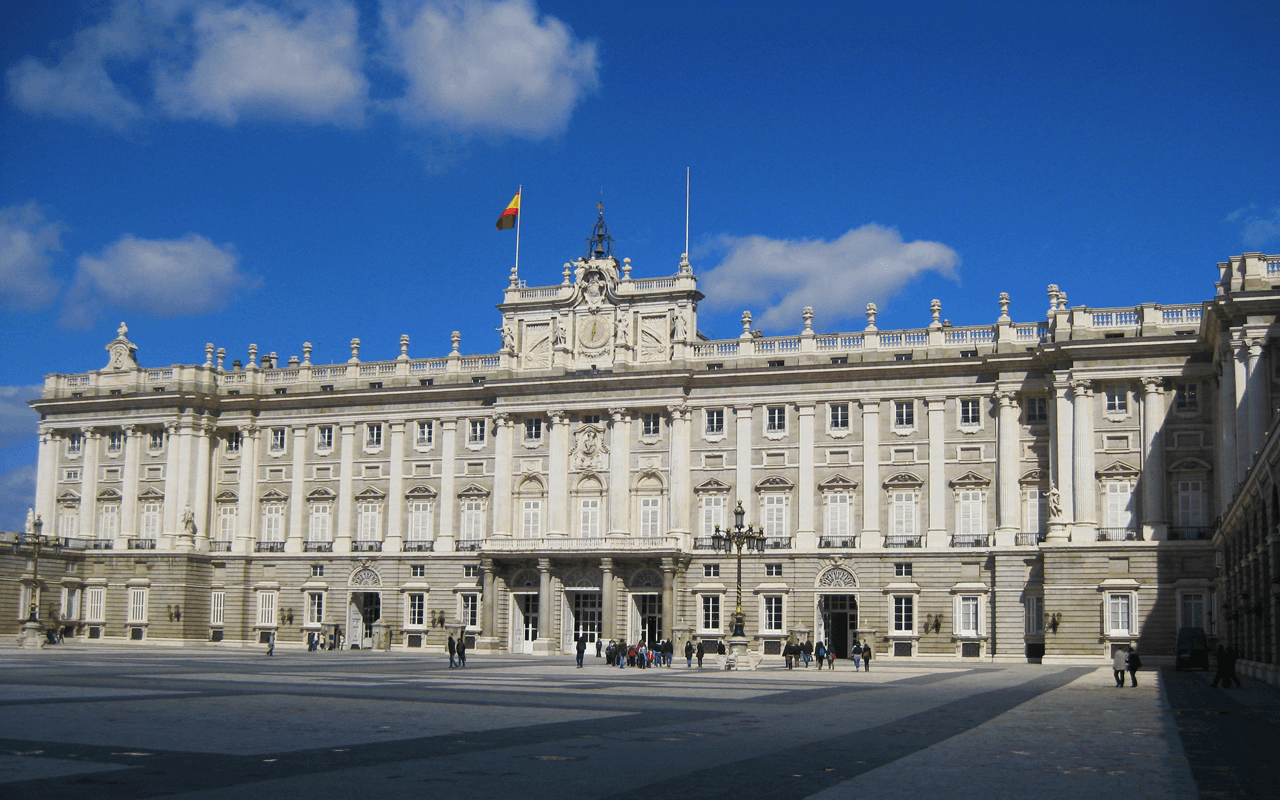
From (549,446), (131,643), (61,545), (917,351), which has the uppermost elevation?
(917,351)

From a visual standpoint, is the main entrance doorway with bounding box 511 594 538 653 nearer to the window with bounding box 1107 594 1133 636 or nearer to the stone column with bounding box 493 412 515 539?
the stone column with bounding box 493 412 515 539

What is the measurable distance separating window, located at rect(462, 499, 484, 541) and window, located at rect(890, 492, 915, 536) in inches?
846

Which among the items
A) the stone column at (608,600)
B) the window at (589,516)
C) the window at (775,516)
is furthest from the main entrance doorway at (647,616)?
the window at (775,516)

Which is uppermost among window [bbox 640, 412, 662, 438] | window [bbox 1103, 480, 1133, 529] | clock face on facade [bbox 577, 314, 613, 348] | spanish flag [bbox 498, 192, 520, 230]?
spanish flag [bbox 498, 192, 520, 230]

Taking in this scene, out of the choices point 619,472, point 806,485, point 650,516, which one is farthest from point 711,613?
point 619,472

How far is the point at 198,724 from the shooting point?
20.8m

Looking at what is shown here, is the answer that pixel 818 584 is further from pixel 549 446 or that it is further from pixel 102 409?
pixel 102 409

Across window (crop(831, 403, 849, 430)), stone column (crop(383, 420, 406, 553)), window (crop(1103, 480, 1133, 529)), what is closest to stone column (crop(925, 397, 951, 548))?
window (crop(831, 403, 849, 430))

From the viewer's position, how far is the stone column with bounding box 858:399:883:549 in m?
61.5

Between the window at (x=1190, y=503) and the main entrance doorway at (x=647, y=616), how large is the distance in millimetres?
24068

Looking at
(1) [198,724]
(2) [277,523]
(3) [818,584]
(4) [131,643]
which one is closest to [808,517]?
(3) [818,584]

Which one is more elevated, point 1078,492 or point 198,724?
point 1078,492

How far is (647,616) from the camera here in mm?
64062

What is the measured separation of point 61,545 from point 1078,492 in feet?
178
